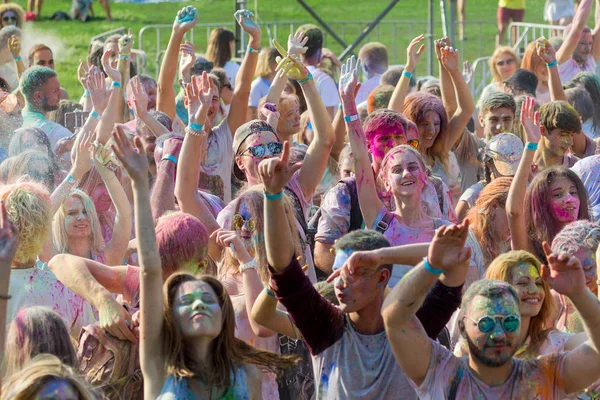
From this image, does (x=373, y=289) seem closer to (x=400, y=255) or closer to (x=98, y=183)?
(x=400, y=255)

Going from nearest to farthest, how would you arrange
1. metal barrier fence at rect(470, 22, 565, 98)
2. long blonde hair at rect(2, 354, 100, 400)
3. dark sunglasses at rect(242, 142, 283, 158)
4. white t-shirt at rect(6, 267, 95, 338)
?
long blonde hair at rect(2, 354, 100, 400), white t-shirt at rect(6, 267, 95, 338), dark sunglasses at rect(242, 142, 283, 158), metal barrier fence at rect(470, 22, 565, 98)

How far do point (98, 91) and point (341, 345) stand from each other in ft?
10.9

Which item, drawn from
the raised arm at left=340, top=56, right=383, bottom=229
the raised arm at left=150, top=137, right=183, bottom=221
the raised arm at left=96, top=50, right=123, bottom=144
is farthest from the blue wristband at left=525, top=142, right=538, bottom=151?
the raised arm at left=96, top=50, right=123, bottom=144

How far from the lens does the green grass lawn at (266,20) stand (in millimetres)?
16203

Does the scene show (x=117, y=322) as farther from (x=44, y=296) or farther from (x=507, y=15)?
(x=507, y=15)

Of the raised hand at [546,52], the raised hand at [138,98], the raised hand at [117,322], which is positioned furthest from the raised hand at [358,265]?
the raised hand at [546,52]

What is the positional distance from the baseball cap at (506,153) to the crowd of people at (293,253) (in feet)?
0.03

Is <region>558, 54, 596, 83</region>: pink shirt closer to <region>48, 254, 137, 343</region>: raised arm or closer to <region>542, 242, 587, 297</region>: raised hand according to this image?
<region>48, 254, 137, 343</region>: raised arm

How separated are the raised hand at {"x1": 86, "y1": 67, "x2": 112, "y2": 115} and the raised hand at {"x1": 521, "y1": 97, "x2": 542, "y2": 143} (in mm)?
2521

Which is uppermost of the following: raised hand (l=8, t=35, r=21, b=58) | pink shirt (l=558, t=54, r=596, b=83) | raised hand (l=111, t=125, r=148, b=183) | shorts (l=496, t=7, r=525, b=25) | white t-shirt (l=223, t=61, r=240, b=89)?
raised hand (l=111, t=125, r=148, b=183)

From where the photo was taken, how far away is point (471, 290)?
159 inches

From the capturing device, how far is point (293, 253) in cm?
400

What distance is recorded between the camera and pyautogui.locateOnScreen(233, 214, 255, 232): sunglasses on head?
16.4ft

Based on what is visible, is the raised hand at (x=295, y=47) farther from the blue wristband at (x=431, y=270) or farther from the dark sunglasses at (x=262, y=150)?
the blue wristband at (x=431, y=270)
